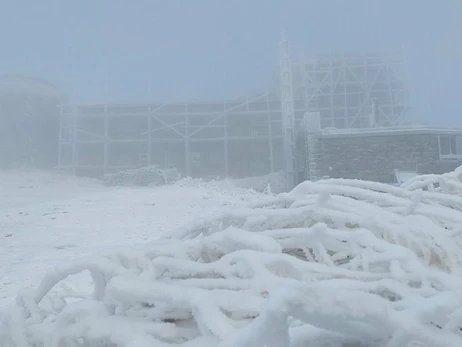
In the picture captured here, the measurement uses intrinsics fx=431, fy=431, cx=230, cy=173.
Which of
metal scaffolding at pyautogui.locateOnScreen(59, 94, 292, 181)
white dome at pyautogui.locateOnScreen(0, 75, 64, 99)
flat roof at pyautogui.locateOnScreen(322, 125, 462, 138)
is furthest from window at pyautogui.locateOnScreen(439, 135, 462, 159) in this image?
white dome at pyautogui.locateOnScreen(0, 75, 64, 99)

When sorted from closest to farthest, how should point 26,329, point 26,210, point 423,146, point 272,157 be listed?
point 26,329, point 26,210, point 423,146, point 272,157

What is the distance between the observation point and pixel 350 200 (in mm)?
2080

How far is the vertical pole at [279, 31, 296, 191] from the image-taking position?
19.8 metres

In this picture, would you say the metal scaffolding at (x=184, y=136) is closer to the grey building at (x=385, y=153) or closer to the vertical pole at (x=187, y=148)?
the vertical pole at (x=187, y=148)

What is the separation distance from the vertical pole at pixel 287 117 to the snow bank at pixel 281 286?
17.5 meters

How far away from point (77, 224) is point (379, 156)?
11533mm

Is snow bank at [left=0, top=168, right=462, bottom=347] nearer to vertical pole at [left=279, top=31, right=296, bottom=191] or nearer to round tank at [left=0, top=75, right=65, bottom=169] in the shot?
vertical pole at [left=279, top=31, right=296, bottom=191]

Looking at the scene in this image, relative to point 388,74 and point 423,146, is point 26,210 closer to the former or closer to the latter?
point 423,146

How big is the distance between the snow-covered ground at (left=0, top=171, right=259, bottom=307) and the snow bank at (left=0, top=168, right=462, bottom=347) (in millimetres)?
1120

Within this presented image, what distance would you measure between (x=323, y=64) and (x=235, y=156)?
359 inches

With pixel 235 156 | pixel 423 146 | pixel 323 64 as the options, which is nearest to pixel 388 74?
pixel 323 64

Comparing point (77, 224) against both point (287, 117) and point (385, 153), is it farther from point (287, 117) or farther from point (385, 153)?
point (287, 117)

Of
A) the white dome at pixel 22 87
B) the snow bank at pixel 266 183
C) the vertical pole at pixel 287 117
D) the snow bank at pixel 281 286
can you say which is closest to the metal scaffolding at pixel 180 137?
the snow bank at pixel 266 183

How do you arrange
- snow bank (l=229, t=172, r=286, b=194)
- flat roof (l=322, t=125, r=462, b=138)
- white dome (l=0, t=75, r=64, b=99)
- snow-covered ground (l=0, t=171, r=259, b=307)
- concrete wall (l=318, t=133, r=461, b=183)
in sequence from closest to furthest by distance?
snow-covered ground (l=0, t=171, r=259, b=307)
concrete wall (l=318, t=133, r=461, b=183)
flat roof (l=322, t=125, r=462, b=138)
snow bank (l=229, t=172, r=286, b=194)
white dome (l=0, t=75, r=64, b=99)
